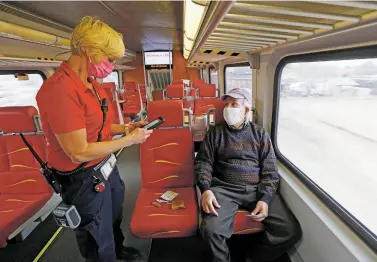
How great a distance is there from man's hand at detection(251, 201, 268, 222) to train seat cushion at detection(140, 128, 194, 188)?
795mm

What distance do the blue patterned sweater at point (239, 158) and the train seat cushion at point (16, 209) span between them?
1536 mm

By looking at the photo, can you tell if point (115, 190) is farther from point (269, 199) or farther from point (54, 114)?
point (269, 199)

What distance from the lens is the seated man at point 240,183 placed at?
1950 millimetres

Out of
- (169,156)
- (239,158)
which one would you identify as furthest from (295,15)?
(169,156)

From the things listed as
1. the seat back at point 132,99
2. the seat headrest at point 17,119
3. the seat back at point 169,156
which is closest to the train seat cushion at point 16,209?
the seat headrest at point 17,119

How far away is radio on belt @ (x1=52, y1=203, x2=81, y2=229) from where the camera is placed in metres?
1.50

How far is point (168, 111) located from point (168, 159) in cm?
49

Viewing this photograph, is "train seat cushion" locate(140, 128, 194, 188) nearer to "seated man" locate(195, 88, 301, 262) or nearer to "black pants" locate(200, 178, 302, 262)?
"seated man" locate(195, 88, 301, 262)

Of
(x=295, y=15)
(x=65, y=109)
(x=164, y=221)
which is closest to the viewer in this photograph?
(x=295, y=15)

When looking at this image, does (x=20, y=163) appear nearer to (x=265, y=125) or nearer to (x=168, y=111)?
(x=168, y=111)

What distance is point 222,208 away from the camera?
80.4 inches

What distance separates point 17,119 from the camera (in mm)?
2451

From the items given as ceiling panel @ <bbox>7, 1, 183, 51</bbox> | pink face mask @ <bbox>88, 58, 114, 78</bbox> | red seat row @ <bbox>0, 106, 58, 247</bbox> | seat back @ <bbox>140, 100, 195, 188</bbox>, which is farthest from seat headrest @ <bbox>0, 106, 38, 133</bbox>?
pink face mask @ <bbox>88, 58, 114, 78</bbox>

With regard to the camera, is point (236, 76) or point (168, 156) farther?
point (236, 76)
